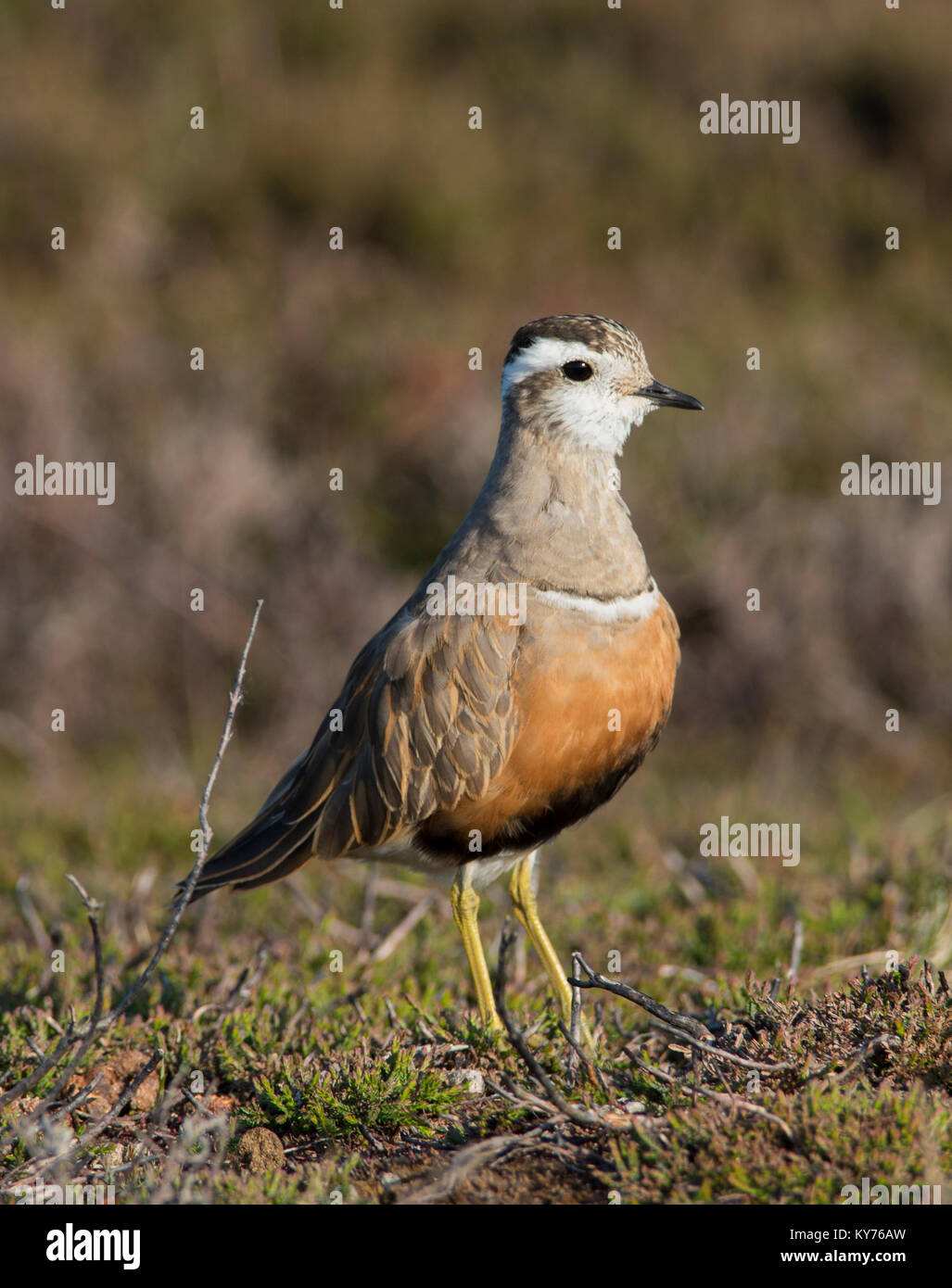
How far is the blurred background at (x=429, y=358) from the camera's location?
8750 millimetres

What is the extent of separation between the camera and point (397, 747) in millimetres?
4258

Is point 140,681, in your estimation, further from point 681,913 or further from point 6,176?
point 6,176

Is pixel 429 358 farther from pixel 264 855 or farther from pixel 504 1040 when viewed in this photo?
pixel 504 1040

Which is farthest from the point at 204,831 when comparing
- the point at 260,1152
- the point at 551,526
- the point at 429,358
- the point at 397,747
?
the point at 429,358

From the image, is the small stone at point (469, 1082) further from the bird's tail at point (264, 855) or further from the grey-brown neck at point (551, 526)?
the grey-brown neck at point (551, 526)

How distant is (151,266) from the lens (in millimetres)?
12281

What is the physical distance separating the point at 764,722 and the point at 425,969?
4476 millimetres

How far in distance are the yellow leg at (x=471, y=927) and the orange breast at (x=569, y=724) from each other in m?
0.24

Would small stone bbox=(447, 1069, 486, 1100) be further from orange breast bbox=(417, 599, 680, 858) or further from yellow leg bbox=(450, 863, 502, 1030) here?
orange breast bbox=(417, 599, 680, 858)

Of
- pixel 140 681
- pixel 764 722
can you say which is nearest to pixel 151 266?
pixel 140 681

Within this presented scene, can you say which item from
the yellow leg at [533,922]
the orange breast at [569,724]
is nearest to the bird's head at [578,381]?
the orange breast at [569,724]

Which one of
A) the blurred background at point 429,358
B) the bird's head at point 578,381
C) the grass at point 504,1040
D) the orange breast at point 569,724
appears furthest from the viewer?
the blurred background at point 429,358

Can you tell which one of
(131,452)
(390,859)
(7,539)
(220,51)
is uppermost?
(220,51)

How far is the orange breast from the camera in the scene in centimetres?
399
